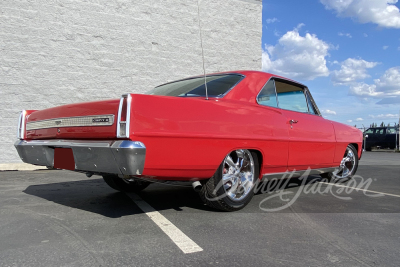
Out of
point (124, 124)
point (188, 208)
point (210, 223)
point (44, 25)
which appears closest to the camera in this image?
point (124, 124)

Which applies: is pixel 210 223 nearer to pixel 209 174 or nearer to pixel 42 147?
pixel 209 174

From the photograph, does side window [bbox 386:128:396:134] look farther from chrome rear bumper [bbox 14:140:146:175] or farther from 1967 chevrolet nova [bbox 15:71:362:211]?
chrome rear bumper [bbox 14:140:146:175]

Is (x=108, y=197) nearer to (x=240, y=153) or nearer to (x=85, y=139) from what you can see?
(x=85, y=139)

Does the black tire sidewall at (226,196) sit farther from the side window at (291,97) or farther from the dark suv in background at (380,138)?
the dark suv in background at (380,138)

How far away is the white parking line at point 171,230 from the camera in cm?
242

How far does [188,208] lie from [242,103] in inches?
48.1

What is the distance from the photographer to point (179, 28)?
10.1 metres

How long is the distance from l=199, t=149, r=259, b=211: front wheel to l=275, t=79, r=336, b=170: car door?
0.61m

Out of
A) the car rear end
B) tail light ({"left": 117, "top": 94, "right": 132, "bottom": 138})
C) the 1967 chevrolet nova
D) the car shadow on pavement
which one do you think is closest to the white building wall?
the car shadow on pavement

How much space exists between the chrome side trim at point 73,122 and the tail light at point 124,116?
0.11 metres

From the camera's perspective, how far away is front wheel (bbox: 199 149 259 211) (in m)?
3.24

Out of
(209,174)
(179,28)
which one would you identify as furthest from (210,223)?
(179,28)

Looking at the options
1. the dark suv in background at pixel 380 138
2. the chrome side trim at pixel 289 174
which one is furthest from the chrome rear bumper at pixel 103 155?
the dark suv in background at pixel 380 138

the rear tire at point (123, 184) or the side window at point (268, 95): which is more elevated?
the side window at point (268, 95)
